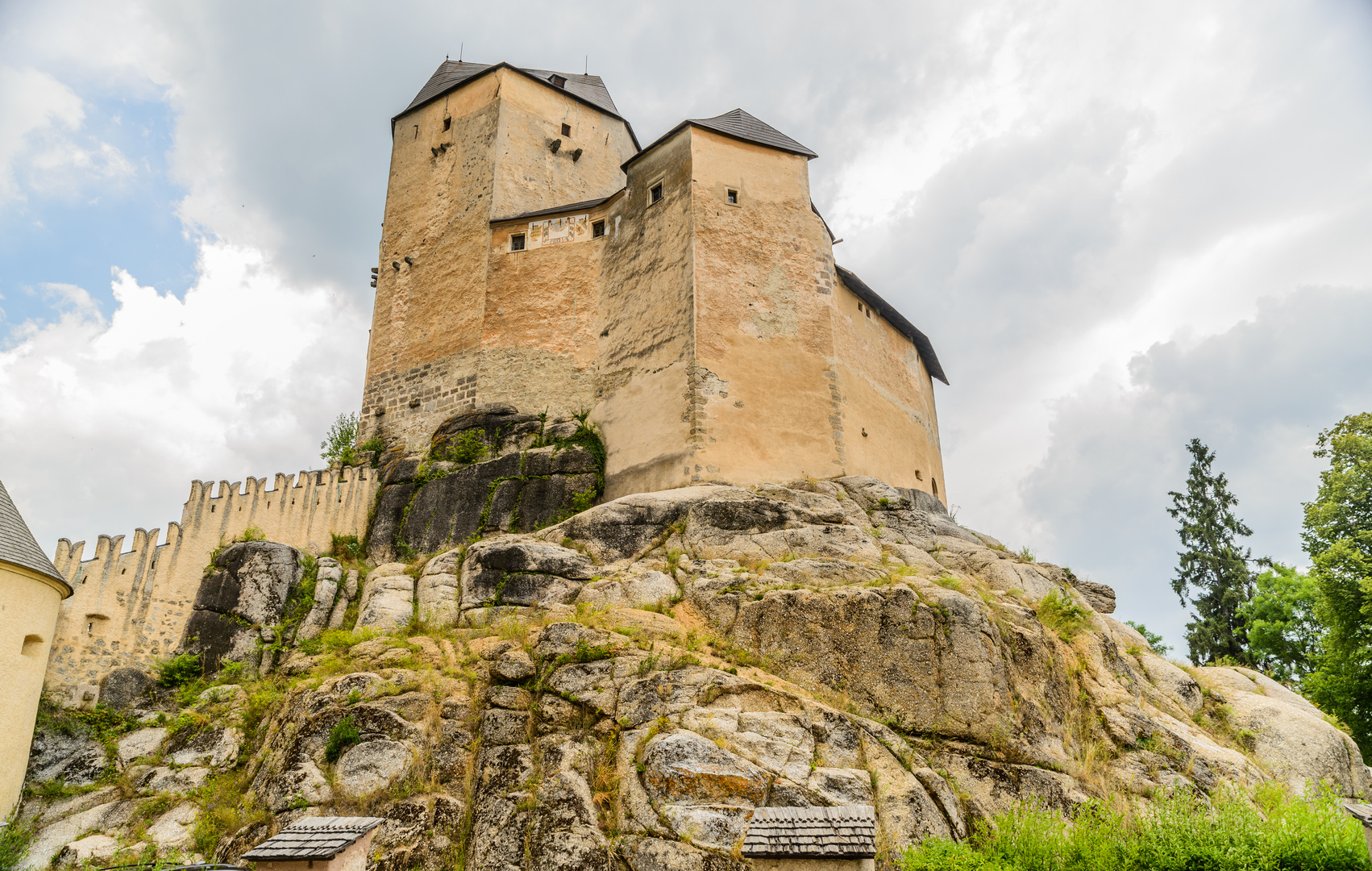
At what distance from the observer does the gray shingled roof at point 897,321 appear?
26.7 meters

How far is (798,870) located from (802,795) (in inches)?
143

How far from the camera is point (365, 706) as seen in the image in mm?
14844

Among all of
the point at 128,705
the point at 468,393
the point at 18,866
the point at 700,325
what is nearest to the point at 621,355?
the point at 700,325

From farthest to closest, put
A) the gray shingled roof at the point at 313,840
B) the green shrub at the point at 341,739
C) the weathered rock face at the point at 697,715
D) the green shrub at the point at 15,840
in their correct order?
the green shrub at the point at 15,840, the green shrub at the point at 341,739, the weathered rock face at the point at 697,715, the gray shingled roof at the point at 313,840

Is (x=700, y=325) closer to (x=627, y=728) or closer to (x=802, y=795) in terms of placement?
(x=627, y=728)

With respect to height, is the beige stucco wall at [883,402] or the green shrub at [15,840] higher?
the beige stucco wall at [883,402]

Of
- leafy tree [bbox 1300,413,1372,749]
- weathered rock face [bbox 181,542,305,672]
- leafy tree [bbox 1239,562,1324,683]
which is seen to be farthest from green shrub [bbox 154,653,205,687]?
leafy tree [bbox 1239,562,1324,683]

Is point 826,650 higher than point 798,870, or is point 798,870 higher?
point 826,650

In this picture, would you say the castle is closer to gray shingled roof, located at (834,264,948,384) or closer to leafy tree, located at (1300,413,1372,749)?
gray shingled roof, located at (834,264,948,384)

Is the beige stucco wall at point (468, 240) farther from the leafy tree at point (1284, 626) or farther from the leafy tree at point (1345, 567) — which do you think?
the leafy tree at point (1284, 626)

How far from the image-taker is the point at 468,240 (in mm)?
27891

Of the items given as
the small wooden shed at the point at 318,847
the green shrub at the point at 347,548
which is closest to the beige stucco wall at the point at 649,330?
the green shrub at the point at 347,548

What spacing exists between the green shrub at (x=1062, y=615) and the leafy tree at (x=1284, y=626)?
1589 centimetres

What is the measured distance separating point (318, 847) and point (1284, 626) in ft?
102
